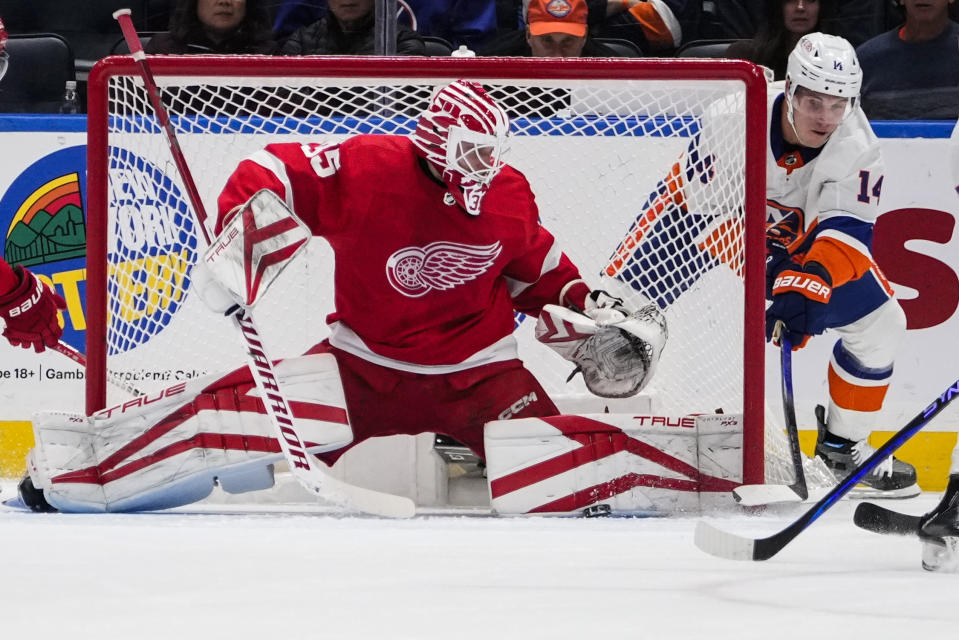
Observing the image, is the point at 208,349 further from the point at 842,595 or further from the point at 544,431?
the point at 842,595

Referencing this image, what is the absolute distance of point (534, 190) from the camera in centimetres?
316

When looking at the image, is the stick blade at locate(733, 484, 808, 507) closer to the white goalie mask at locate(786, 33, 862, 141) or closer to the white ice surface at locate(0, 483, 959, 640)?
the white ice surface at locate(0, 483, 959, 640)

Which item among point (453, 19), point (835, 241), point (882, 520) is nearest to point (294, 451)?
point (882, 520)

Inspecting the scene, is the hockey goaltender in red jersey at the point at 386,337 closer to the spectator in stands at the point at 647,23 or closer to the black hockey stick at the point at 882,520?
the black hockey stick at the point at 882,520

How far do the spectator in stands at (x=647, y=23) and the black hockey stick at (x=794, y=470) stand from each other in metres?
1.31

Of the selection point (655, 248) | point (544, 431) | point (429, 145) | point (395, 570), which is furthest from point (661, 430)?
point (395, 570)

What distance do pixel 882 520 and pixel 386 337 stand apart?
1105 millimetres

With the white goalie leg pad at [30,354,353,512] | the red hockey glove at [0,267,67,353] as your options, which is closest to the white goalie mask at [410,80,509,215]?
the white goalie leg pad at [30,354,353,512]

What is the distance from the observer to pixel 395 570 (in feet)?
5.81

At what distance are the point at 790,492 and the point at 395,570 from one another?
3.78ft

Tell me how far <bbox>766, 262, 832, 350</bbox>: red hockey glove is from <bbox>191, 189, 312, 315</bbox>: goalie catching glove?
46.1 inches

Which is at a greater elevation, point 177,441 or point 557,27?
point 557,27

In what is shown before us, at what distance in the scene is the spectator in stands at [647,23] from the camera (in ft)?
13.9

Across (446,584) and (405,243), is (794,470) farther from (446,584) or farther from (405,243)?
(446,584)
